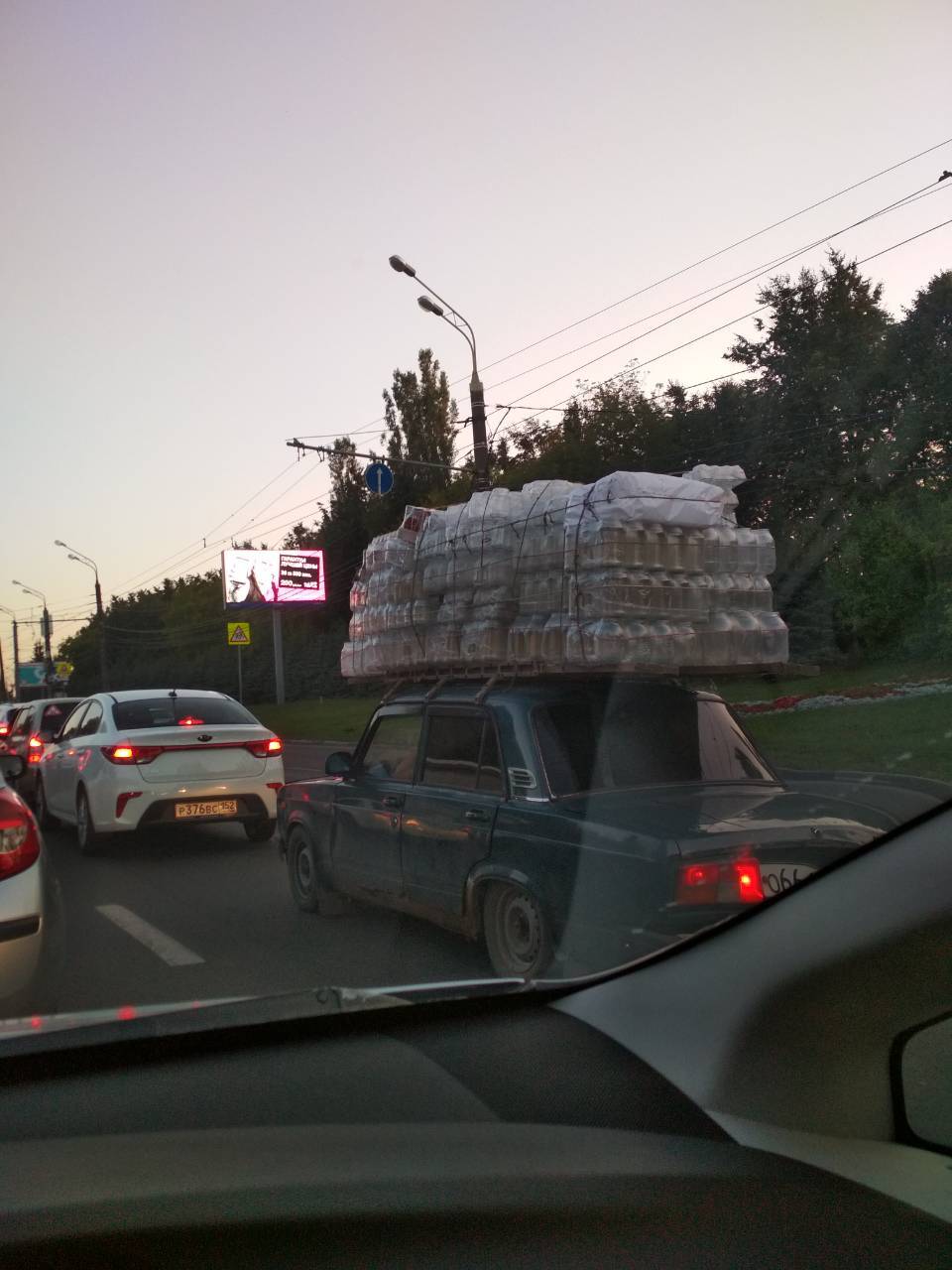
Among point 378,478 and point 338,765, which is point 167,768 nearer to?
point 338,765

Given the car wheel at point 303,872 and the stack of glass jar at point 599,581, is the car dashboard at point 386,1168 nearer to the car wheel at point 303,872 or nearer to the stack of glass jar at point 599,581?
the stack of glass jar at point 599,581

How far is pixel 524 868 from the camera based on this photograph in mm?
4715

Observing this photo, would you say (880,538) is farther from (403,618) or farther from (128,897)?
(128,897)

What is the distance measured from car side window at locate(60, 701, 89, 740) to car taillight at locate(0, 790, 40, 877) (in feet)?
22.2

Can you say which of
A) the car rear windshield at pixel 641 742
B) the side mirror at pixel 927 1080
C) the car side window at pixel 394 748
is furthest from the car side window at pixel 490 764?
the side mirror at pixel 927 1080

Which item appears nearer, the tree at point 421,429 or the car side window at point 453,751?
the car side window at point 453,751

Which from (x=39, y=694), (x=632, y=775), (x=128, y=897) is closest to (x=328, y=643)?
(x=128, y=897)

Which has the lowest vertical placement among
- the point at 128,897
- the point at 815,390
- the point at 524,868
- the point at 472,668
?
the point at 128,897

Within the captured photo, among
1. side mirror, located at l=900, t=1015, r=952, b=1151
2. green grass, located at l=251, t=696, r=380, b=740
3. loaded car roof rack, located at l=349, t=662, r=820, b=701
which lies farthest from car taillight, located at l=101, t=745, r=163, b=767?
green grass, located at l=251, t=696, r=380, b=740

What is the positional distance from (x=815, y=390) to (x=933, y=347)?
2.64 metres

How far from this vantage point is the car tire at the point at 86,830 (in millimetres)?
10055

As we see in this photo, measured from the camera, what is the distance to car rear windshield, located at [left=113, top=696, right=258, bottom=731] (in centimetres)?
1049

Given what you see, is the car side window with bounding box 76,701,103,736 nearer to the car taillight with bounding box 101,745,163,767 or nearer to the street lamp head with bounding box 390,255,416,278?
the car taillight with bounding box 101,745,163,767

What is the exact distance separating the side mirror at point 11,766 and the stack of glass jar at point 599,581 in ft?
7.82
